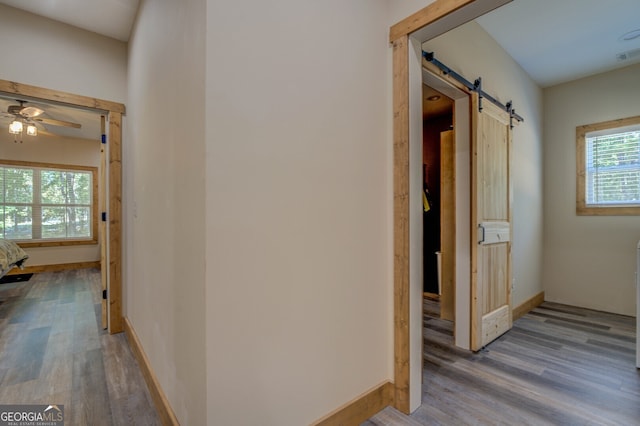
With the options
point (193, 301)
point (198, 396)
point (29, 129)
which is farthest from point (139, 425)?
point (29, 129)

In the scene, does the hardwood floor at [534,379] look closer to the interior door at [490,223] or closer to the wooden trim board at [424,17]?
the interior door at [490,223]

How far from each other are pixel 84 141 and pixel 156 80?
6108 mm

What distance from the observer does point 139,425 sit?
5.23ft

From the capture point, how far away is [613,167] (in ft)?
11.8

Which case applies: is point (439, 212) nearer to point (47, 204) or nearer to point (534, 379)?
point (534, 379)

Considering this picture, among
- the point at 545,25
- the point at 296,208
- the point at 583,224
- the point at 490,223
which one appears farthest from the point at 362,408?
the point at 583,224

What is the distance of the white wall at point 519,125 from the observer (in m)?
2.59

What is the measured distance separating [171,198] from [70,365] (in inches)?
72.4

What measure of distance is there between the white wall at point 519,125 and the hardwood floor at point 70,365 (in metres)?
3.33

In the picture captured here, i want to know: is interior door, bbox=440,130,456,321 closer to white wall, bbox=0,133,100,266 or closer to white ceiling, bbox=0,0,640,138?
white ceiling, bbox=0,0,640,138

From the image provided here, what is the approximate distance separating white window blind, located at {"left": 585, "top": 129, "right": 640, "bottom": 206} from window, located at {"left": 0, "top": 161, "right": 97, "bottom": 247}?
9.06 m

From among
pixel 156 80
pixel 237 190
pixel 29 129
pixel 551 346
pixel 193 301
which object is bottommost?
pixel 551 346

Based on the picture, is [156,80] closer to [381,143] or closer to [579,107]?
[381,143]

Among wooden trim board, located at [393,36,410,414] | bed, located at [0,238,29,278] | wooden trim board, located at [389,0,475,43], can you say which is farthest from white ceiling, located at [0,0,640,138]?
bed, located at [0,238,29,278]
